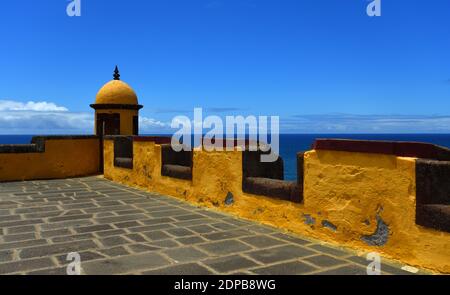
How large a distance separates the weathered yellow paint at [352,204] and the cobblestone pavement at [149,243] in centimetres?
19

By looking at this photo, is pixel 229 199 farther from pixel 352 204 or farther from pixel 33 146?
pixel 33 146

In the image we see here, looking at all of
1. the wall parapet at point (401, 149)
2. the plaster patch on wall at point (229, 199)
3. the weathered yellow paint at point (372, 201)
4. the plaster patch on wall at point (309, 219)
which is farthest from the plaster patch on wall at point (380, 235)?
the plaster patch on wall at point (229, 199)

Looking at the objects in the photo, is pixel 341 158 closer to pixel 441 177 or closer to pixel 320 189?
pixel 320 189

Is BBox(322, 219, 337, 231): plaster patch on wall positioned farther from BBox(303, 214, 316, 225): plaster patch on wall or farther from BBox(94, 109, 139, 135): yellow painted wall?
BBox(94, 109, 139, 135): yellow painted wall

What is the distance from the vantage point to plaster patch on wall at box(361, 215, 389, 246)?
4.14 metres

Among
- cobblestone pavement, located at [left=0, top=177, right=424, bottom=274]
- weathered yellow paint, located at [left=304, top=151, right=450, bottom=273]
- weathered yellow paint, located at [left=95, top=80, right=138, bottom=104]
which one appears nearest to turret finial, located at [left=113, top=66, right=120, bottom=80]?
weathered yellow paint, located at [left=95, top=80, right=138, bottom=104]

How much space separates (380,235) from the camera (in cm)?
419

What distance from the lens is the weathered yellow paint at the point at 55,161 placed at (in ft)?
36.3

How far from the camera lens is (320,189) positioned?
483 cm

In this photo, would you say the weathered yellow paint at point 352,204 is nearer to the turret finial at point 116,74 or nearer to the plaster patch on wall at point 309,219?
the plaster patch on wall at point 309,219

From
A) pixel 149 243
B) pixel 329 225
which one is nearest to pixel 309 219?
pixel 329 225

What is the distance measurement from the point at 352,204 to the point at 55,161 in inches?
377
